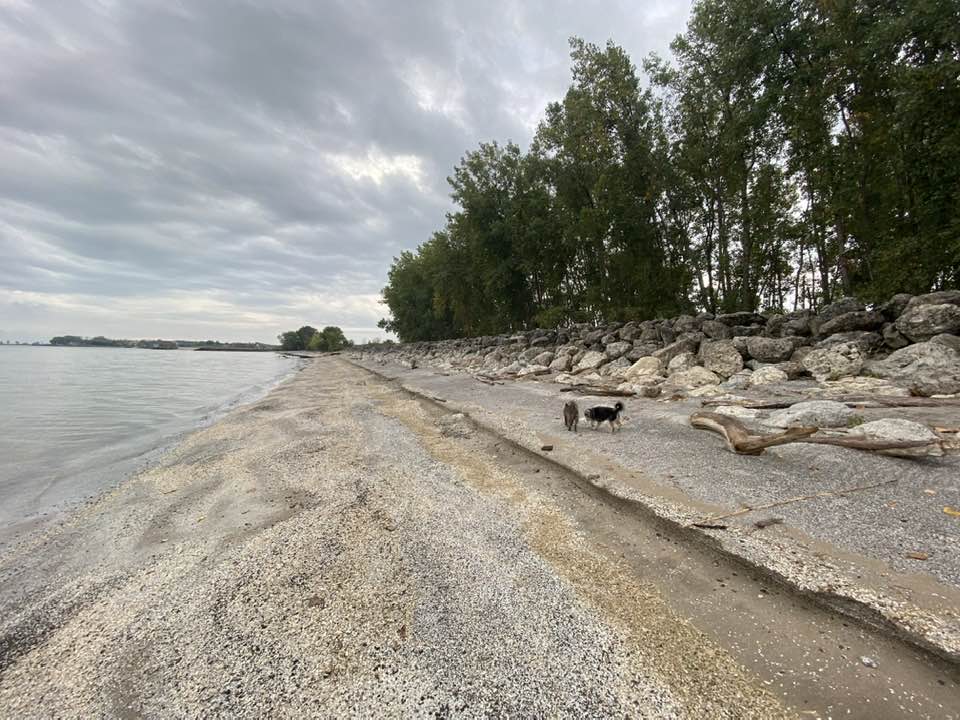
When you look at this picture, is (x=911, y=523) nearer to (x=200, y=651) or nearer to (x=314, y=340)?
(x=200, y=651)

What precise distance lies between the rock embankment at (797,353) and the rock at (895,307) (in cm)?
2

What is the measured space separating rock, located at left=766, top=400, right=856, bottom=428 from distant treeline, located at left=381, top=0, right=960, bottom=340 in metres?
7.50

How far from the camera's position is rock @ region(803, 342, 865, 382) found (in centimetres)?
690

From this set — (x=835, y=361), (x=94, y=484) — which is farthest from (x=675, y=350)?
(x=94, y=484)

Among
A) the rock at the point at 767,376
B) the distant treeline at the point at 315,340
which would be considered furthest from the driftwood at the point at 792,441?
the distant treeline at the point at 315,340

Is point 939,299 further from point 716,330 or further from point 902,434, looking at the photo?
point 902,434

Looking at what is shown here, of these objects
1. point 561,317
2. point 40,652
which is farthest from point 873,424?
point 561,317

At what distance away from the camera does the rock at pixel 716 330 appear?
1040cm

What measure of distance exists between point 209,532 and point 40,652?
1.21 meters

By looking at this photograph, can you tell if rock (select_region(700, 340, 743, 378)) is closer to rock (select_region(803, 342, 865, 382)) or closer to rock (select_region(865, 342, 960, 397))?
rock (select_region(803, 342, 865, 382))

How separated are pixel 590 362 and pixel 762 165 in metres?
8.63

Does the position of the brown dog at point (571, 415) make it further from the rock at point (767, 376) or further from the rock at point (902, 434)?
the rock at point (767, 376)

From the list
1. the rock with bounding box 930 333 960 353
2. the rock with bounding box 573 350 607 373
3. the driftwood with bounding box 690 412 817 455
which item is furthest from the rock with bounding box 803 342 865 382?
the rock with bounding box 573 350 607 373

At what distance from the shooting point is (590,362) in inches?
502
